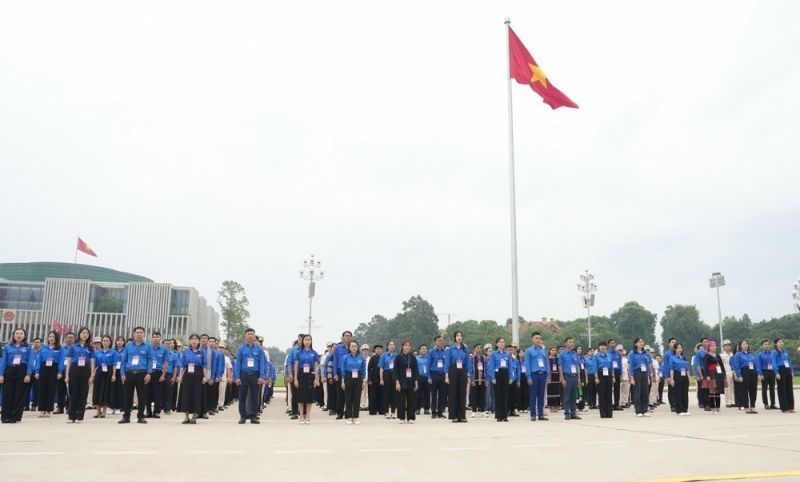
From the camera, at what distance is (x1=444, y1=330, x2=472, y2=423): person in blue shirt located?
1335 cm

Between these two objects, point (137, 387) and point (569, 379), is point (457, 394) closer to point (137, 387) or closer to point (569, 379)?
point (569, 379)

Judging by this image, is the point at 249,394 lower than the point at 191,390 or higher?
lower

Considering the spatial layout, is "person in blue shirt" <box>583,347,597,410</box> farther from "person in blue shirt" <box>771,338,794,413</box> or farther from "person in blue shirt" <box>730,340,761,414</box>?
"person in blue shirt" <box>771,338,794,413</box>

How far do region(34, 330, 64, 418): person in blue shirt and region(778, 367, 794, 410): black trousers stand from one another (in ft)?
58.5

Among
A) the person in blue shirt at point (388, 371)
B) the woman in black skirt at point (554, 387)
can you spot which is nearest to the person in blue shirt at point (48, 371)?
the person in blue shirt at point (388, 371)

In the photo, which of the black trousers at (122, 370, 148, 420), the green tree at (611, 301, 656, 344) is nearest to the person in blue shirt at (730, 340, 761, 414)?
the black trousers at (122, 370, 148, 420)

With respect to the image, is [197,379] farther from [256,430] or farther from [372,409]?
[372,409]

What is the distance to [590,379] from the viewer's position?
719 inches

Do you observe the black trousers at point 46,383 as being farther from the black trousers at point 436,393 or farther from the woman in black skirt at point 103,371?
the black trousers at point 436,393

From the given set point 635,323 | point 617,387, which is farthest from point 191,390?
point 635,323

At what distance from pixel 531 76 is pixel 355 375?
40.7 ft

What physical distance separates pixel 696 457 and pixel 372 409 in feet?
36.0

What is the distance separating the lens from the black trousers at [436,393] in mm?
15117

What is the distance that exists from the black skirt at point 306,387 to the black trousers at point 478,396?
204 inches
